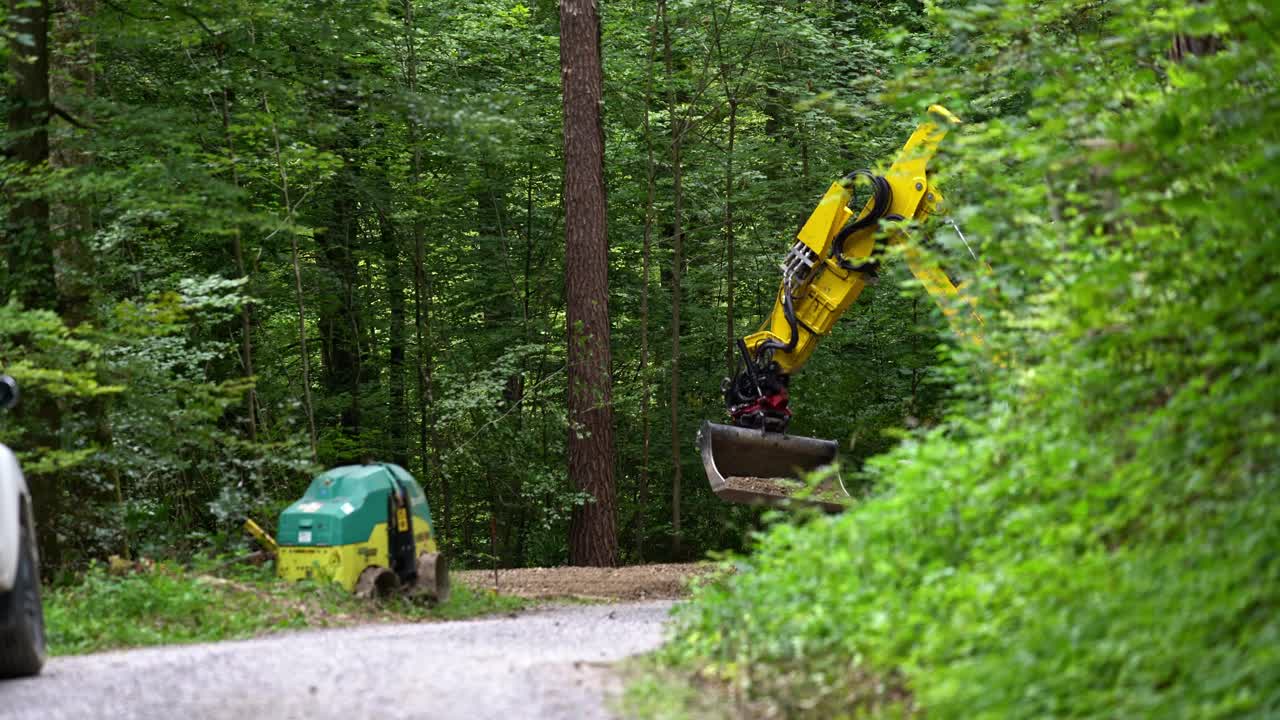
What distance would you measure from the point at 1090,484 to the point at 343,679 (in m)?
3.52

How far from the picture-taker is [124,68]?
51.1 ft

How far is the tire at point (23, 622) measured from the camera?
6.75 m

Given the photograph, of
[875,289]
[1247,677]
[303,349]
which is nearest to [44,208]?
[303,349]

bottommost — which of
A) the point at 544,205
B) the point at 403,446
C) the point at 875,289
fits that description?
the point at 403,446

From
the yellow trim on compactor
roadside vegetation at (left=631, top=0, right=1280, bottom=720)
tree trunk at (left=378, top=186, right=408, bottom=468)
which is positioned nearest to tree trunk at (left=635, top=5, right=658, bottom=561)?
tree trunk at (left=378, top=186, right=408, bottom=468)

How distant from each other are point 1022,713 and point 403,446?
17.9 meters

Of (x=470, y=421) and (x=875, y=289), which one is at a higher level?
(x=875, y=289)

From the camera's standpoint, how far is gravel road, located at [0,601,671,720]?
5672 millimetres

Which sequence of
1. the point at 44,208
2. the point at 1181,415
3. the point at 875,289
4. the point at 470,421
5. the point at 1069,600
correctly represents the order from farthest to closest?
the point at 875,289, the point at 470,421, the point at 44,208, the point at 1181,415, the point at 1069,600

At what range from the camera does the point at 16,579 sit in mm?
6844

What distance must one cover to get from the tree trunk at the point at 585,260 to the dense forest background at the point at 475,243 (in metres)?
0.51

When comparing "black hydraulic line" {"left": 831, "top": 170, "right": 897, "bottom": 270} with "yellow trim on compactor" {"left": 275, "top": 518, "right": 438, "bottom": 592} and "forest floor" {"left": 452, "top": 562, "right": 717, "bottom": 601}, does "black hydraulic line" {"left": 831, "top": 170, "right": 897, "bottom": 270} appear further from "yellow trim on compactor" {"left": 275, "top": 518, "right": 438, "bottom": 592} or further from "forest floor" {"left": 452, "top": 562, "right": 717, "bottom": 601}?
"yellow trim on compactor" {"left": 275, "top": 518, "right": 438, "bottom": 592}

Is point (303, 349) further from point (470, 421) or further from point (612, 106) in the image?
point (612, 106)

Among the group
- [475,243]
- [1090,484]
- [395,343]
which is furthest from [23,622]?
[395,343]
